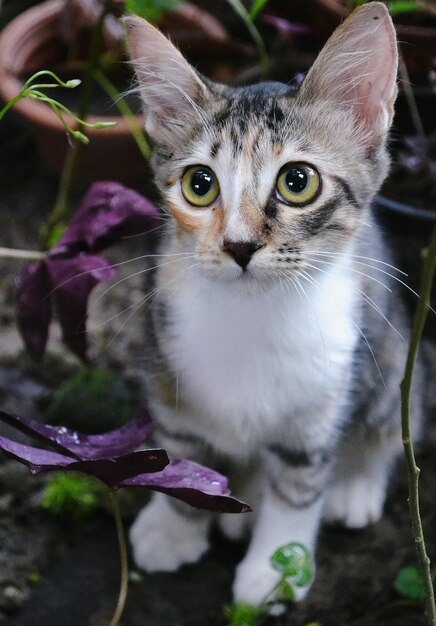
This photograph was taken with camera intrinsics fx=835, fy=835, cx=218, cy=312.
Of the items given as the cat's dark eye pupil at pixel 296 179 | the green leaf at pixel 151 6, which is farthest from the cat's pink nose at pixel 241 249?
the green leaf at pixel 151 6

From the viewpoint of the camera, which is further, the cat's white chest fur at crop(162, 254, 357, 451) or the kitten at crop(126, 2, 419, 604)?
the cat's white chest fur at crop(162, 254, 357, 451)

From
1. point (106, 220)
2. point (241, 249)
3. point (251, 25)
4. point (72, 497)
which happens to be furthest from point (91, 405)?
point (251, 25)

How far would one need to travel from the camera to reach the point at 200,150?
3.72 feet

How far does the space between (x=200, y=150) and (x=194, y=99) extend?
88mm

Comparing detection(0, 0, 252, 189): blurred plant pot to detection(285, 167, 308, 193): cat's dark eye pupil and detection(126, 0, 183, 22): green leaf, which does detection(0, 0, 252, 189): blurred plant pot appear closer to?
detection(126, 0, 183, 22): green leaf

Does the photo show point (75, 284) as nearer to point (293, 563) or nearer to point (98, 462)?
point (98, 462)

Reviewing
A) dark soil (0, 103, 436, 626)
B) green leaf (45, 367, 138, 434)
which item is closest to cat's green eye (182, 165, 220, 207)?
dark soil (0, 103, 436, 626)

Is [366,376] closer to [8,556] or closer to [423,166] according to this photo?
[423,166]

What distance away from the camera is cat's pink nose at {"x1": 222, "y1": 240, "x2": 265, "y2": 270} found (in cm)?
102

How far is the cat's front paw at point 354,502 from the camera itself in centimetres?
152

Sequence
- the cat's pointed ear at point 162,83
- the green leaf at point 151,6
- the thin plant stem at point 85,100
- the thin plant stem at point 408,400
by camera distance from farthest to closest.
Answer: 1. the green leaf at point 151,6
2. the thin plant stem at point 85,100
3. the cat's pointed ear at point 162,83
4. the thin plant stem at point 408,400

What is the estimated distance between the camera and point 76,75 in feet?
6.99

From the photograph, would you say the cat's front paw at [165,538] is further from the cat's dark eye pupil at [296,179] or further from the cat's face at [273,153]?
the cat's dark eye pupil at [296,179]

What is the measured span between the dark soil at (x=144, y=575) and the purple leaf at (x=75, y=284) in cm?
18
